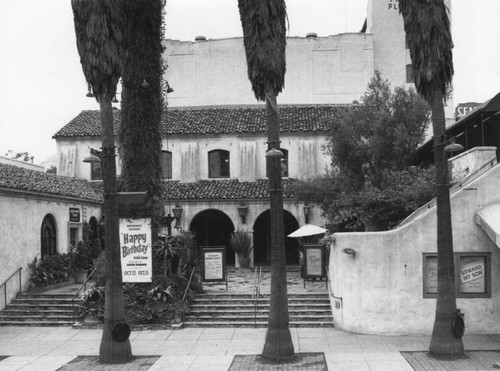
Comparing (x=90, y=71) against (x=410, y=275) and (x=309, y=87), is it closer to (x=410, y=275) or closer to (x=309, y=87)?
(x=410, y=275)

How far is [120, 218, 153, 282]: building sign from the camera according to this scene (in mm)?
17500

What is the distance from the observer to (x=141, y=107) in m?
18.4

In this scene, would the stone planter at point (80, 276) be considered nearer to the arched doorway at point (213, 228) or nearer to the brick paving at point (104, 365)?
the arched doorway at point (213, 228)

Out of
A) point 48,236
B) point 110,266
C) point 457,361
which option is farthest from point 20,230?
point 457,361

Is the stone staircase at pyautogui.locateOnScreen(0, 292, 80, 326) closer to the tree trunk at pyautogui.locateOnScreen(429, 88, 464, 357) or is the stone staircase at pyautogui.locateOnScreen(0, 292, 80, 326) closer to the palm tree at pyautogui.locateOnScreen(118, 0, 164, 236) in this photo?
the palm tree at pyautogui.locateOnScreen(118, 0, 164, 236)

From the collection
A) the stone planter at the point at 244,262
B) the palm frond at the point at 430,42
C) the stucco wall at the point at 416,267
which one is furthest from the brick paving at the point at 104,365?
the stone planter at the point at 244,262

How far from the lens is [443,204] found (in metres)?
12.9

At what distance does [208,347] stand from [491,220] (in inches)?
307

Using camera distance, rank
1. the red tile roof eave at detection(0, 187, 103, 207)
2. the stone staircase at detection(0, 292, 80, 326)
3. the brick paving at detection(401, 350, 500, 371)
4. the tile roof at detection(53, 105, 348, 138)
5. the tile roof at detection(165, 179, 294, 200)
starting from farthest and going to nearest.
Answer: the tile roof at detection(53, 105, 348, 138), the tile roof at detection(165, 179, 294, 200), the red tile roof eave at detection(0, 187, 103, 207), the stone staircase at detection(0, 292, 80, 326), the brick paving at detection(401, 350, 500, 371)

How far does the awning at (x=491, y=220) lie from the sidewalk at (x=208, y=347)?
268cm

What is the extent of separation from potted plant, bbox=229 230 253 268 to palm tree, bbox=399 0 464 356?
15853mm

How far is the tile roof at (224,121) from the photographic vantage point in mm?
30719

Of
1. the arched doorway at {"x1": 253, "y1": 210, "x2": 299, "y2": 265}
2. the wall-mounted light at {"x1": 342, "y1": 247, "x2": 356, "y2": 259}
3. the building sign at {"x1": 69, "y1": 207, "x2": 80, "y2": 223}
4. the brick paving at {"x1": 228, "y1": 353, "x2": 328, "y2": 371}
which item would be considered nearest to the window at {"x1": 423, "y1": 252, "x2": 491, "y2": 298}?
the wall-mounted light at {"x1": 342, "y1": 247, "x2": 356, "y2": 259}

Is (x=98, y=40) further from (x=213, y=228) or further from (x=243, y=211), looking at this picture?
(x=213, y=228)
